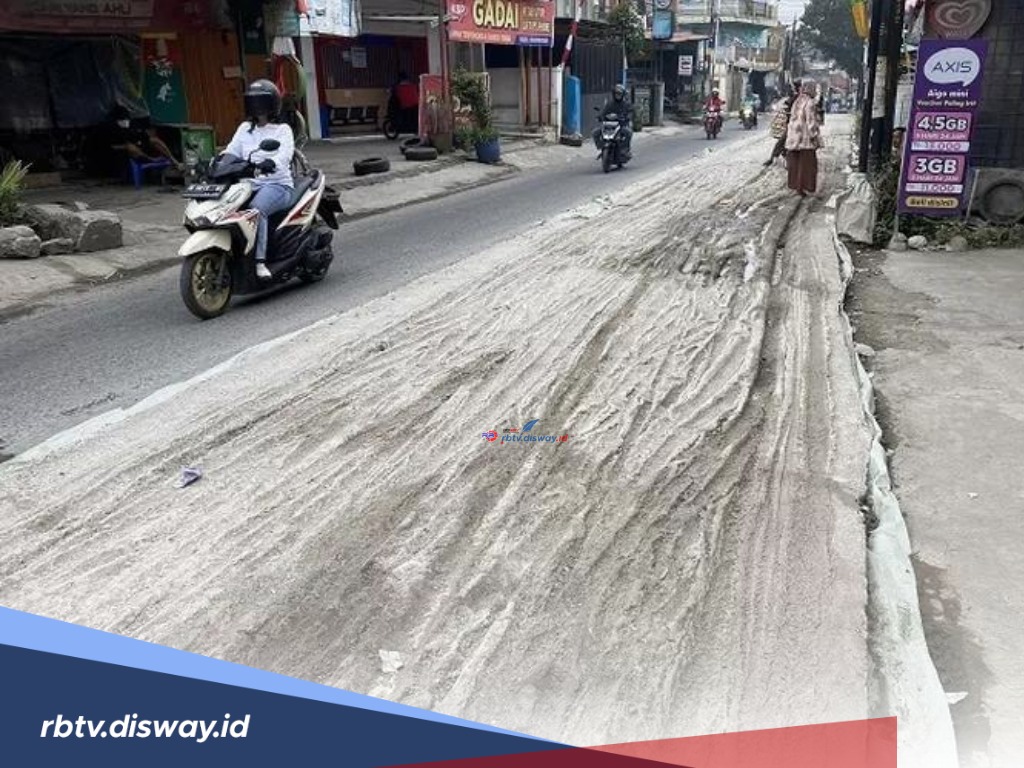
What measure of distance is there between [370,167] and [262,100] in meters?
8.50

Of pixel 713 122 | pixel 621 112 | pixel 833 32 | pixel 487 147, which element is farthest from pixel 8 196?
pixel 833 32

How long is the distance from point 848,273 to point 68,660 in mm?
6818

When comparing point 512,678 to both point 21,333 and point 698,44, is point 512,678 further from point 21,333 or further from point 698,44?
point 698,44

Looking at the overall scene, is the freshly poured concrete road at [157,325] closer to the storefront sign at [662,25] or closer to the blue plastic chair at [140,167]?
the blue plastic chair at [140,167]

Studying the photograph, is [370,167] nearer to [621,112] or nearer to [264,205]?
[621,112]

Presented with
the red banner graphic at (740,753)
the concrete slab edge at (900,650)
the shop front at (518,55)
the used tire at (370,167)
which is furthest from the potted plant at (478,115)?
the red banner graphic at (740,753)

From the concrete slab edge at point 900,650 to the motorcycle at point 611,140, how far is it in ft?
46.6

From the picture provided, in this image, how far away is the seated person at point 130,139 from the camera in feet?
43.6

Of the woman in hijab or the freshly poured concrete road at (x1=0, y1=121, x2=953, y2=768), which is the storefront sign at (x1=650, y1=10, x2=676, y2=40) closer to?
the woman in hijab

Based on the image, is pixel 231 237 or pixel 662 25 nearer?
pixel 231 237

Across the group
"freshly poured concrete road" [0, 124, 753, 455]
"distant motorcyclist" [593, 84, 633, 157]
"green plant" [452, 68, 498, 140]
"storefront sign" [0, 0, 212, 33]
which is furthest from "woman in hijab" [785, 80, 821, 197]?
"storefront sign" [0, 0, 212, 33]

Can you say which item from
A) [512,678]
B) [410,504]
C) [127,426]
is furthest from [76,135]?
[512,678]

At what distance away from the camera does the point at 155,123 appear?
14117 millimetres

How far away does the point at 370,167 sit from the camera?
15047 mm
